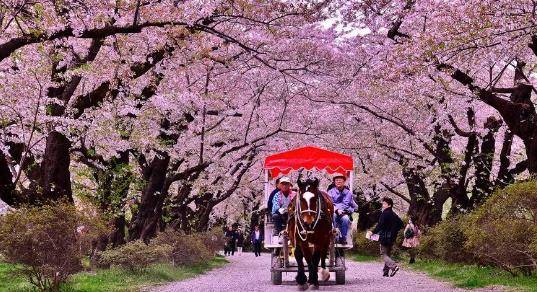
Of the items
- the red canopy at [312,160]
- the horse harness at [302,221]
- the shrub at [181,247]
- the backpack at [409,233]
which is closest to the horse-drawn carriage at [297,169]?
the red canopy at [312,160]

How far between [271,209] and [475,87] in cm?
572

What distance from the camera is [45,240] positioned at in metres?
12.7

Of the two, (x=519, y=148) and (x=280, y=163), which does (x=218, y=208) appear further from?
(x=280, y=163)

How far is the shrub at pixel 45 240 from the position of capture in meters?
12.4

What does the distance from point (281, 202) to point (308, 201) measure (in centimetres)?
285

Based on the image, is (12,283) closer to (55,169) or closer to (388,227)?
(55,169)

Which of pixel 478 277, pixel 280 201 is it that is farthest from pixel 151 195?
pixel 478 277

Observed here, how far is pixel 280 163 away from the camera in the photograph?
1881 cm

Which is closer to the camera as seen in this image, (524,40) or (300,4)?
(524,40)

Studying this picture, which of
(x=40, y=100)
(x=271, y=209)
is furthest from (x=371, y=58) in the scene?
(x=40, y=100)

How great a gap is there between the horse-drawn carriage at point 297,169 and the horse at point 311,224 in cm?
171

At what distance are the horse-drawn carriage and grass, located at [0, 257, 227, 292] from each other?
326cm

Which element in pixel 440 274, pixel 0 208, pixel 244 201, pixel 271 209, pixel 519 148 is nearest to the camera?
pixel 0 208

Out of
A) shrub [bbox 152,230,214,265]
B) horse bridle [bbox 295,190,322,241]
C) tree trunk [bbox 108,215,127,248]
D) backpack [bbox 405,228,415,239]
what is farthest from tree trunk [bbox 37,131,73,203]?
backpack [bbox 405,228,415,239]
